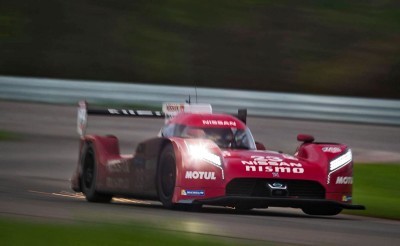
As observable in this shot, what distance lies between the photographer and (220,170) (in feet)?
36.4

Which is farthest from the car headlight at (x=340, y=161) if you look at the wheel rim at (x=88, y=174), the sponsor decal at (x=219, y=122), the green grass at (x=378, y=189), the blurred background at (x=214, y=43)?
the blurred background at (x=214, y=43)

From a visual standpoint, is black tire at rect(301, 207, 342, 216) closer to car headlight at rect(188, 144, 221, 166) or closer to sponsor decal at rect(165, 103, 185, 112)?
car headlight at rect(188, 144, 221, 166)

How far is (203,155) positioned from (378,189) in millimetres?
4322

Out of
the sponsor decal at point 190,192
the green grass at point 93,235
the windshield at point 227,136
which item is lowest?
the green grass at point 93,235

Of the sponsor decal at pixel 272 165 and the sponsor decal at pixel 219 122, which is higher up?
the sponsor decal at pixel 219 122

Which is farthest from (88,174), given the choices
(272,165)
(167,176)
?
(272,165)

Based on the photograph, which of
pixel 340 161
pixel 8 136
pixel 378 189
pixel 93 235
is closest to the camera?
pixel 93 235

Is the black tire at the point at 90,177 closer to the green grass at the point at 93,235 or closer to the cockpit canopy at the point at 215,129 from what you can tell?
the cockpit canopy at the point at 215,129

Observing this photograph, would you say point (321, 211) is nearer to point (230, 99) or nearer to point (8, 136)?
point (8, 136)

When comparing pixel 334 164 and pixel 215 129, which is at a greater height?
pixel 215 129

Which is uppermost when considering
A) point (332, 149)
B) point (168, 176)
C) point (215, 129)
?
point (215, 129)

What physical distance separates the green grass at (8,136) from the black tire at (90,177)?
7334 millimetres

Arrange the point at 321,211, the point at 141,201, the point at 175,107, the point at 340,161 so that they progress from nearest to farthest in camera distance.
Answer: the point at 340,161
the point at 321,211
the point at 175,107
the point at 141,201

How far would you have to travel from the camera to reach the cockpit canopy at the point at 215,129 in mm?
12016
